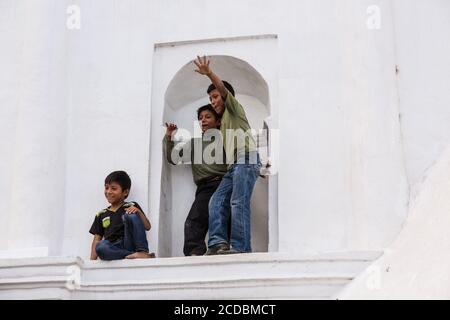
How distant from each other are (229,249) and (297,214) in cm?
57

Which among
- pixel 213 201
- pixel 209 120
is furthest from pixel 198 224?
pixel 209 120

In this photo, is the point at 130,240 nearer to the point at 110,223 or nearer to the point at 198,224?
the point at 110,223

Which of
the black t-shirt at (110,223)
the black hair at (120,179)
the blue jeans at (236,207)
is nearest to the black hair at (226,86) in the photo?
the blue jeans at (236,207)

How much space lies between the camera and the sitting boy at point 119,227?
35.9ft

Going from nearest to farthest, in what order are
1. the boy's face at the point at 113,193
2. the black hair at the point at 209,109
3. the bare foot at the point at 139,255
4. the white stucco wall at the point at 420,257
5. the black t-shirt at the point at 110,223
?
the white stucco wall at the point at 420,257
the bare foot at the point at 139,255
the black t-shirt at the point at 110,223
the boy's face at the point at 113,193
the black hair at the point at 209,109

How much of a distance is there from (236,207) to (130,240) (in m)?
0.78

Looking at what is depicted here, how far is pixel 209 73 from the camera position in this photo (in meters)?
11.0

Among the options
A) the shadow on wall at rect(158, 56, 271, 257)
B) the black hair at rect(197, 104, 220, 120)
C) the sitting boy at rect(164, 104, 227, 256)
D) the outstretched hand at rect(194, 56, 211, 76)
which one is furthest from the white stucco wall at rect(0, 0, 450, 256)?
the outstretched hand at rect(194, 56, 211, 76)

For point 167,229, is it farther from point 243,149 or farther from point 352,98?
point 352,98

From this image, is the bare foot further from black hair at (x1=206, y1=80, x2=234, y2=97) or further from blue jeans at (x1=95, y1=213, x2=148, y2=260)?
black hair at (x1=206, y1=80, x2=234, y2=97)

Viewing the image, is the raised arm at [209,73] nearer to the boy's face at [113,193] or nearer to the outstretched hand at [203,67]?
the outstretched hand at [203,67]

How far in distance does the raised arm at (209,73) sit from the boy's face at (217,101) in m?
0.06

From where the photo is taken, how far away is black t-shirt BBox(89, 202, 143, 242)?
11109mm
